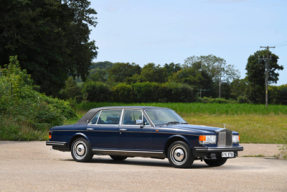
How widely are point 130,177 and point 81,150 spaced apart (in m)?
3.66

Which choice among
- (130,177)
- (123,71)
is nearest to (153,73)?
(123,71)

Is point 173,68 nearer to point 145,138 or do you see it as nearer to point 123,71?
point 123,71

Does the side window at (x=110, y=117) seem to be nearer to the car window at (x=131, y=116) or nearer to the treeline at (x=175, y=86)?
the car window at (x=131, y=116)

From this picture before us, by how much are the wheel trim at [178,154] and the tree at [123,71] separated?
115540 mm

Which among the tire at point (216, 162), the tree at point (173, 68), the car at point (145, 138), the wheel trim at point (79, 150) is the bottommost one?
the tire at point (216, 162)

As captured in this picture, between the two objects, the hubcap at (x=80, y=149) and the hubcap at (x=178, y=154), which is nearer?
the hubcap at (x=178, y=154)

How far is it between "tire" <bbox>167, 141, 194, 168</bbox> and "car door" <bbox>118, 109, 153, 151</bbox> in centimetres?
69

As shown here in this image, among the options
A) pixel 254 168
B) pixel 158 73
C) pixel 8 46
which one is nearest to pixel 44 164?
pixel 254 168

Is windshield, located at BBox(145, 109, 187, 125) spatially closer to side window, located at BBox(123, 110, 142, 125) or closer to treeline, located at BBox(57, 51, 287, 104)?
side window, located at BBox(123, 110, 142, 125)

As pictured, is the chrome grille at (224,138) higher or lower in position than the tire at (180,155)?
higher

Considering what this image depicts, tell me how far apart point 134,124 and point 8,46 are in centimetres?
2945

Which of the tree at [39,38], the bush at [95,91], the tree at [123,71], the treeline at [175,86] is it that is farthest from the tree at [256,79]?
the tree at [39,38]

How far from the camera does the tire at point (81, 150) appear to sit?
39.9ft

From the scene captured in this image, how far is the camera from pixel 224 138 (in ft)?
35.9
